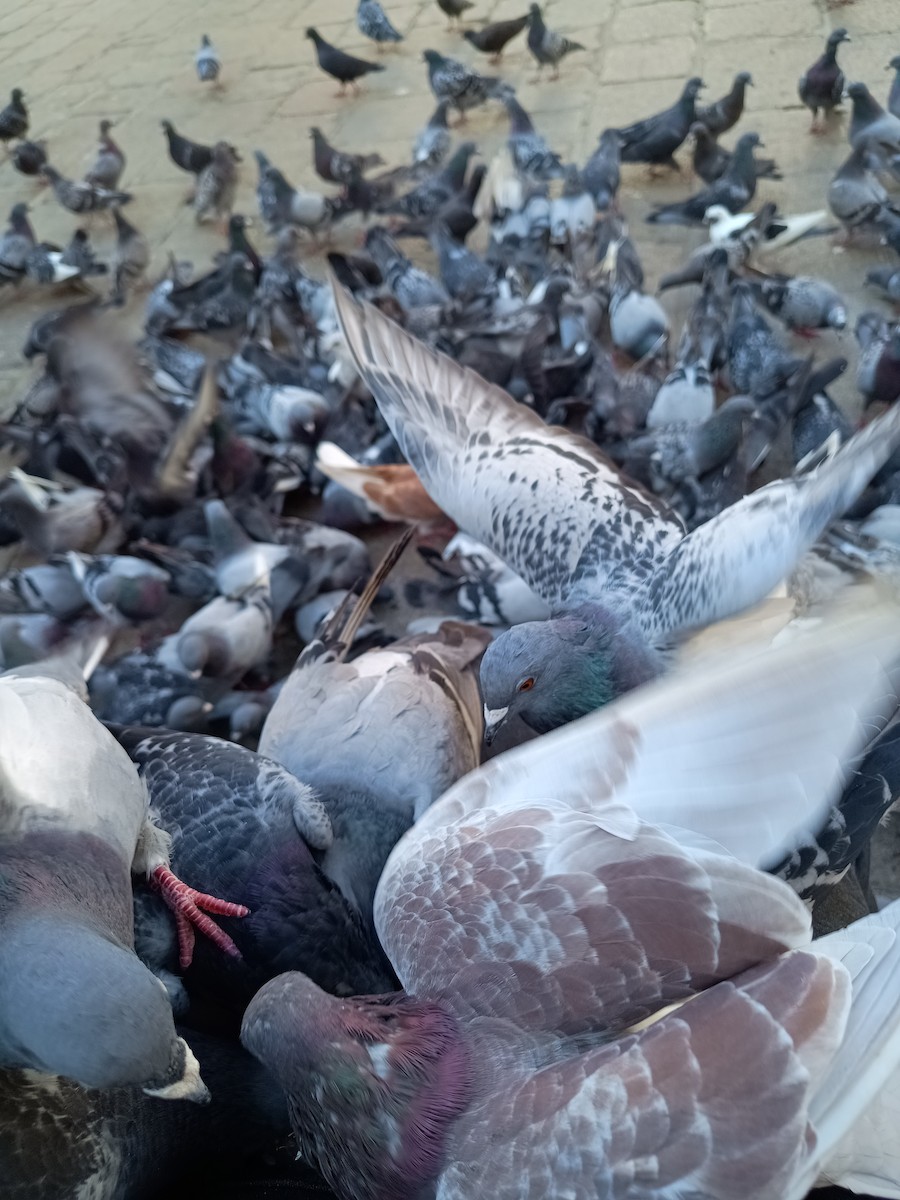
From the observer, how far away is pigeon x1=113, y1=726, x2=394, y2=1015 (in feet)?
6.72

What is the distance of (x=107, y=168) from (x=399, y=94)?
2.38 metres

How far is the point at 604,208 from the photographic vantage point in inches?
209

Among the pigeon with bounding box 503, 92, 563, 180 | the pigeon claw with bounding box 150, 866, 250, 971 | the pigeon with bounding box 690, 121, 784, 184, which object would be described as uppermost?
the pigeon with bounding box 503, 92, 563, 180

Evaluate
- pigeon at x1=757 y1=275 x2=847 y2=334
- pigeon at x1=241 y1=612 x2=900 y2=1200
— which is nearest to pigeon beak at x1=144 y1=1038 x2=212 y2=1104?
pigeon at x1=241 y1=612 x2=900 y2=1200

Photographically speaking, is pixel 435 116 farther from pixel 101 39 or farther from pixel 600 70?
pixel 101 39

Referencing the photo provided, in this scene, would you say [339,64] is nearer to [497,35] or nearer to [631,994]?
[497,35]

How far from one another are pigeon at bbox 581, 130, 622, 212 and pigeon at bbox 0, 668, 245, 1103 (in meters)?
4.33

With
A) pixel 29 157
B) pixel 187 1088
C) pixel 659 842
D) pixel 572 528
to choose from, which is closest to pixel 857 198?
pixel 572 528

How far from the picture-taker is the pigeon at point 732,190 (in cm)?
502

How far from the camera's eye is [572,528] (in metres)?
2.81

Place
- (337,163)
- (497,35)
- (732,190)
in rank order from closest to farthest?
1. (732,190)
2. (337,163)
3. (497,35)

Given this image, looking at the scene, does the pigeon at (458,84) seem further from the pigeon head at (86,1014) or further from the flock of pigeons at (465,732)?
the pigeon head at (86,1014)

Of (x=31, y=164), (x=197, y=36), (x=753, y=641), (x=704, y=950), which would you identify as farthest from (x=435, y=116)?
(x=704, y=950)

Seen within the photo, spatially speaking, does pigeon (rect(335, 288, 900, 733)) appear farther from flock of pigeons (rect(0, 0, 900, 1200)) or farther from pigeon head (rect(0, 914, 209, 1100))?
pigeon head (rect(0, 914, 209, 1100))
